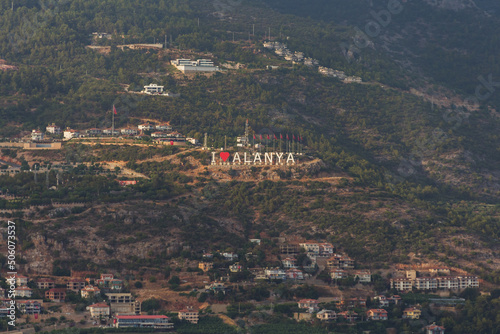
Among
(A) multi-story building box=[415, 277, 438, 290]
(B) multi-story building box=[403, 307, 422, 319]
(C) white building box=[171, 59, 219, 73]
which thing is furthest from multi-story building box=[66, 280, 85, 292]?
(C) white building box=[171, 59, 219, 73]

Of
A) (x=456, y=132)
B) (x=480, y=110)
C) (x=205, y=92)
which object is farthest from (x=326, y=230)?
(x=480, y=110)

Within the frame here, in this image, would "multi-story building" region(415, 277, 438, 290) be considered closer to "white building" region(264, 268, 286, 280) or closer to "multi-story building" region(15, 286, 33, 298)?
"white building" region(264, 268, 286, 280)

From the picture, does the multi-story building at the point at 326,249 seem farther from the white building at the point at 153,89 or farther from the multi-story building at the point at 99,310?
the white building at the point at 153,89

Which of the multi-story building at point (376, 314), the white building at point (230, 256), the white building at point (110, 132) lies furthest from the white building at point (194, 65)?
the multi-story building at point (376, 314)

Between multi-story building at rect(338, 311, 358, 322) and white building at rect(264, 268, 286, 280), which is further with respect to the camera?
white building at rect(264, 268, 286, 280)

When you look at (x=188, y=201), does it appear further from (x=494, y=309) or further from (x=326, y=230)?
(x=494, y=309)
